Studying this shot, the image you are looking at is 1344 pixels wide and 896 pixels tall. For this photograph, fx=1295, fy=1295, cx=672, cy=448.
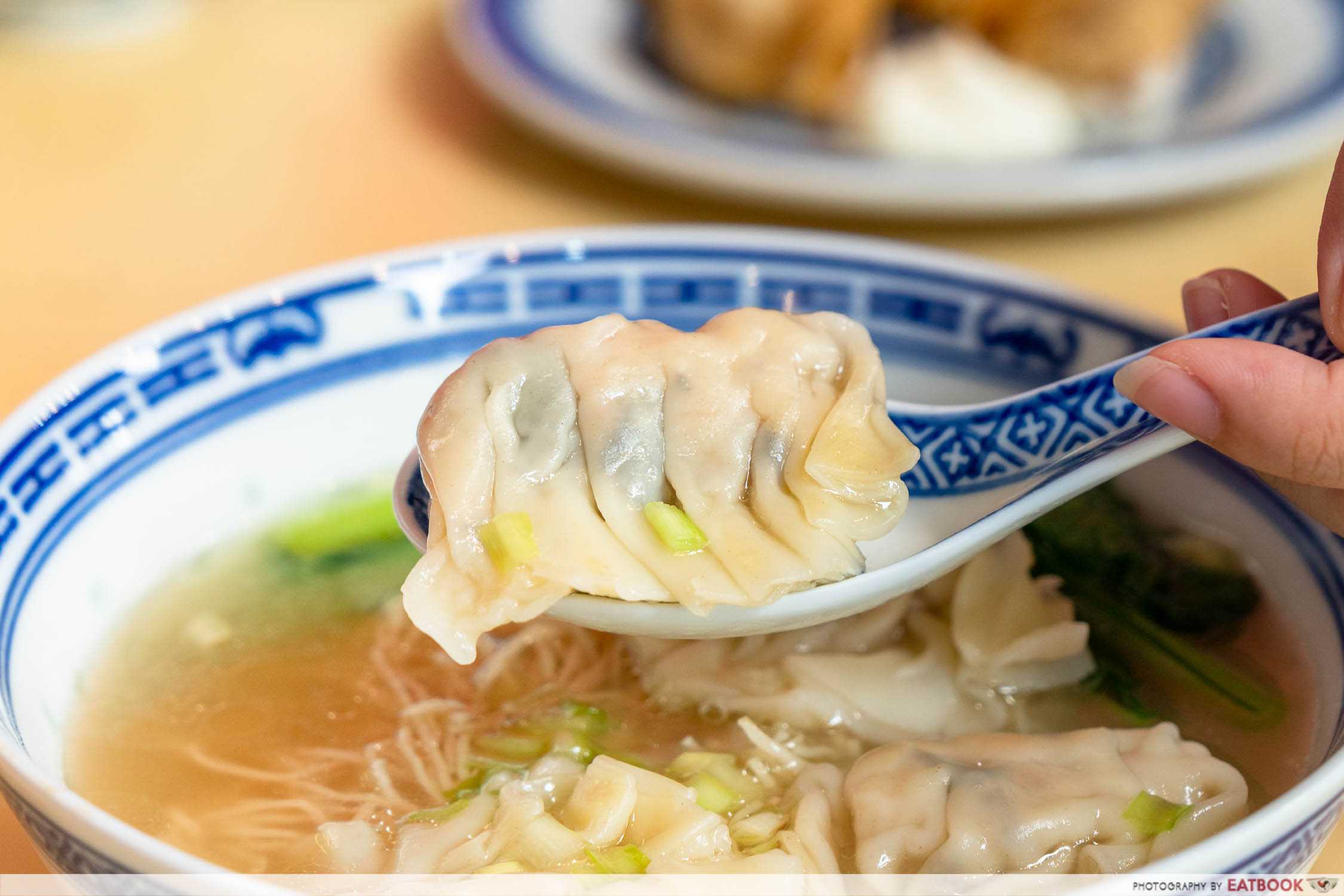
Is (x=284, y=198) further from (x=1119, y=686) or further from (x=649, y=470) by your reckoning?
(x=1119, y=686)

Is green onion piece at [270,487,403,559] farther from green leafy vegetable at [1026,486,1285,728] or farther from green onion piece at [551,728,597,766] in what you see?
green leafy vegetable at [1026,486,1285,728]

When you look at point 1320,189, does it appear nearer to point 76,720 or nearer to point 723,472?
point 723,472

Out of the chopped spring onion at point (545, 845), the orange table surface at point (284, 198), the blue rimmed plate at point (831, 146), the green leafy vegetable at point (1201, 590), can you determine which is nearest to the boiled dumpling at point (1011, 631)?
the green leafy vegetable at point (1201, 590)

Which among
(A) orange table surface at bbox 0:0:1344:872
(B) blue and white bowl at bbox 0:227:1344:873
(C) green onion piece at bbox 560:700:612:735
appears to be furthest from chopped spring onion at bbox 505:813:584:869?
(A) orange table surface at bbox 0:0:1344:872

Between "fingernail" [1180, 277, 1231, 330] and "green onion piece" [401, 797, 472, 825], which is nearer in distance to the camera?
"green onion piece" [401, 797, 472, 825]

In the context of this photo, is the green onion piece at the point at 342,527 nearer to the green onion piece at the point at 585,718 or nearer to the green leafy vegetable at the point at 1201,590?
the green onion piece at the point at 585,718

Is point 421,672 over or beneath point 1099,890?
beneath

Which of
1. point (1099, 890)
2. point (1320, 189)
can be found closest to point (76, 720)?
point (1099, 890)
